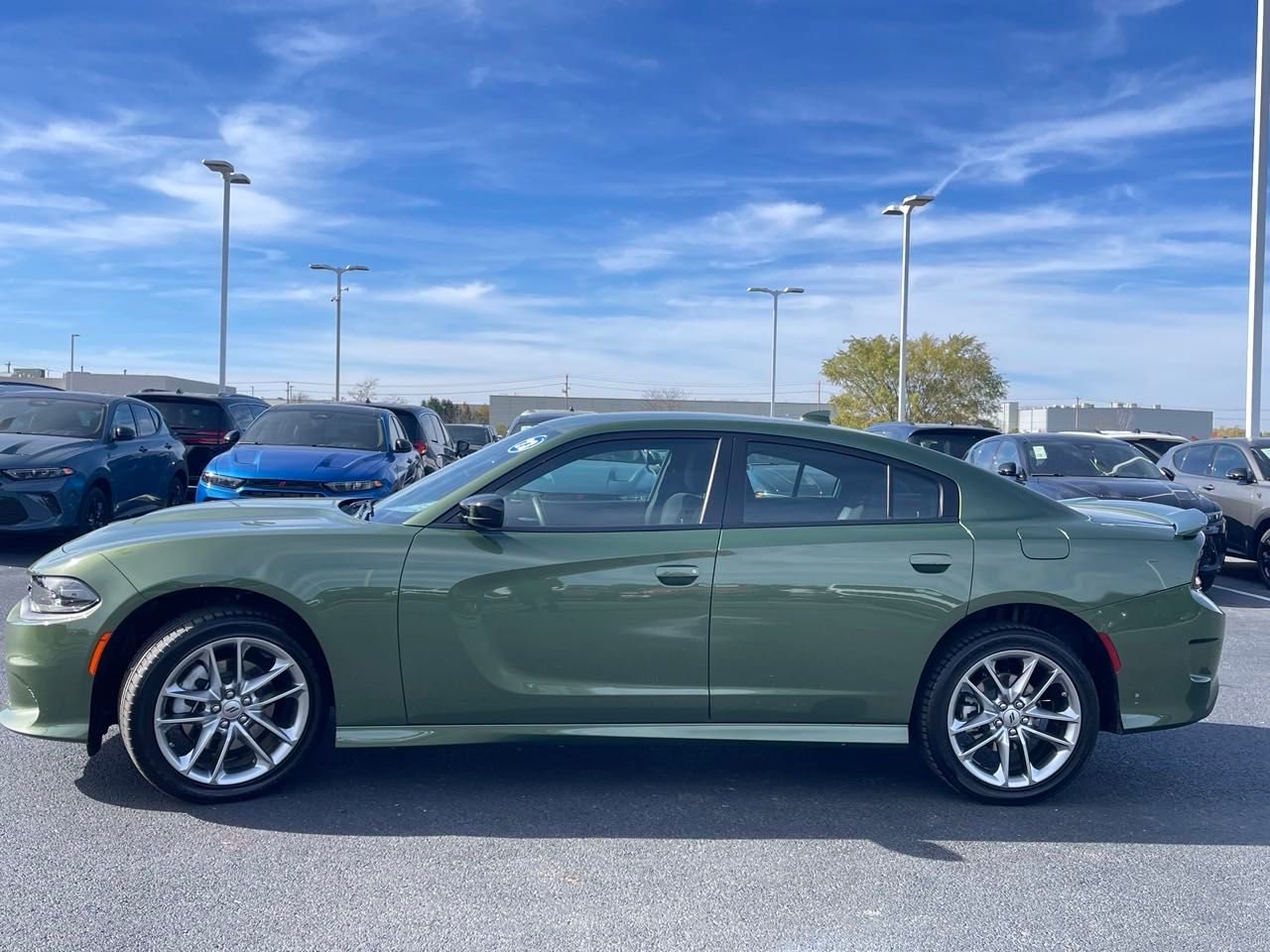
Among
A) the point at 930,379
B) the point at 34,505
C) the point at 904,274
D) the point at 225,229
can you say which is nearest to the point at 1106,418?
the point at 930,379

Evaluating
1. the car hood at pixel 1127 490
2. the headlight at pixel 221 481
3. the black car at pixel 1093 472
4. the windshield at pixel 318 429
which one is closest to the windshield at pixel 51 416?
the headlight at pixel 221 481

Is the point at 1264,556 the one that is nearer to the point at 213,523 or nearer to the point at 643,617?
the point at 643,617

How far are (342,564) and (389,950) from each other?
1.54 meters

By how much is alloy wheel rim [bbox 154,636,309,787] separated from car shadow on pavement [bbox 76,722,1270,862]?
0.57 ft

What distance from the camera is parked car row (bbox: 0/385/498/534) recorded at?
10195mm

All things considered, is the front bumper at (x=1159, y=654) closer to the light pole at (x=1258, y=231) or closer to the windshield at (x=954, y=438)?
the windshield at (x=954, y=438)

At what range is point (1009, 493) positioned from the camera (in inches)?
185

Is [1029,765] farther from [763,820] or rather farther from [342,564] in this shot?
[342,564]

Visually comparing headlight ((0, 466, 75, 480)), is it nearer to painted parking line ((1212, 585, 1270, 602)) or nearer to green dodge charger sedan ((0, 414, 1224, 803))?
green dodge charger sedan ((0, 414, 1224, 803))

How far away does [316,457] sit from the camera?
11.2m

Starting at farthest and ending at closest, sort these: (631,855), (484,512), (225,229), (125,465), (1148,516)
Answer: (225,229) → (125,465) → (1148,516) → (484,512) → (631,855)

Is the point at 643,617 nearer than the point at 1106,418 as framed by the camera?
Yes

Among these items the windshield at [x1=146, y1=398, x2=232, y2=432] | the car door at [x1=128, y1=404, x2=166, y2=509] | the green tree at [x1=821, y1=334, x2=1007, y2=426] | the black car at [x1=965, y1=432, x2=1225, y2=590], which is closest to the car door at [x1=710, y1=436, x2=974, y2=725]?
the black car at [x1=965, y1=432, x2=1225, y2=590]

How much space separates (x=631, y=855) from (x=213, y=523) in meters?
2.14
